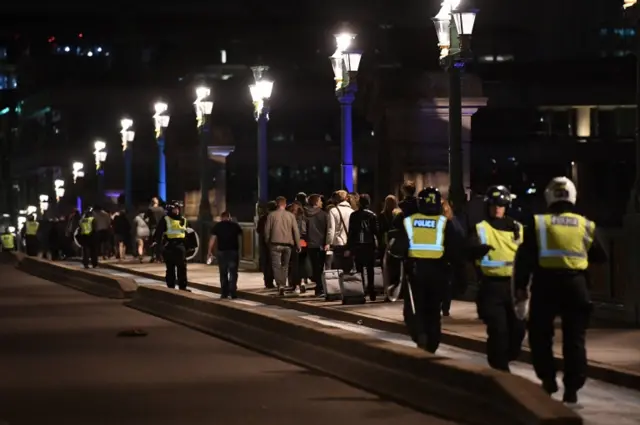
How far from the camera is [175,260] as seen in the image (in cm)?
2958

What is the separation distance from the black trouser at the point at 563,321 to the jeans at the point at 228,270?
16.0 metres

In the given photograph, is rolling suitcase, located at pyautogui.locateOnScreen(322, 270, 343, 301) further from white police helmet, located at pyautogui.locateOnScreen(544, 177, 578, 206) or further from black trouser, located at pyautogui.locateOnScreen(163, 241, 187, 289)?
white police helmet, located at pyautogui.locateOnScreen(544, 177, 578, 206)

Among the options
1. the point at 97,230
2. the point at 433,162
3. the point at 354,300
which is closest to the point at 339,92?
the point at 433,162

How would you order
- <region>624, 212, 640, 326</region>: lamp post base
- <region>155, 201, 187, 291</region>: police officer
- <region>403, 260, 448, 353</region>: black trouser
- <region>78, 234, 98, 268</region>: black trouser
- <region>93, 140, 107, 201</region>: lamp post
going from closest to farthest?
<region>403, 260, 448, 353</region>: black trouser < <region>624, 212, 640, 326</region>: lamp post base < <region>155, 201, 187, 291</region>: police officer < <region>78, 234, 98, 268</region>: black trouser < <region>93, 140, 107, 201</region>: lamp post

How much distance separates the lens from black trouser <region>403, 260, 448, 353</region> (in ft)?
48.5

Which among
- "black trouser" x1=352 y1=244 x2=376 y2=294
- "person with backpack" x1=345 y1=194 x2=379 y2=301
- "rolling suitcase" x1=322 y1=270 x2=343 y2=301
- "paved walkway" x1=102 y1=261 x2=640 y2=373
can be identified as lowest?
"paved walkway" x1=102 y1=261 x2=640 y2=373

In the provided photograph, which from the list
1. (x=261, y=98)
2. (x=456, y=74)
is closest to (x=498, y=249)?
(x=456, y=74)

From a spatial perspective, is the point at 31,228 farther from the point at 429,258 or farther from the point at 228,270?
the point at 429,258

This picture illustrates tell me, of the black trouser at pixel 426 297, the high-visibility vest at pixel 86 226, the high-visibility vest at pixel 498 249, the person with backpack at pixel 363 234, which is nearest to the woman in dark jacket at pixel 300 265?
the person with backpack at pixel 363 234

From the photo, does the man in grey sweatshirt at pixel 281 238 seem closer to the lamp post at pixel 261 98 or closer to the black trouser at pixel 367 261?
A: the black trouser at pixel 367 261

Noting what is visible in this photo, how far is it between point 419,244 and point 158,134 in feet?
137

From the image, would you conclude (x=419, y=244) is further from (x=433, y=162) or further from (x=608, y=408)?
(x=433, y=162)

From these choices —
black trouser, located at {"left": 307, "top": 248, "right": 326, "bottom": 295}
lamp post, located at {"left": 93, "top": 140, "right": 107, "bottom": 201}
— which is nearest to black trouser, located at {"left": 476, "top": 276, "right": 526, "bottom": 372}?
black trouser, located at {"left": 307, "top": 248, "right": 326, "bottom": 295}

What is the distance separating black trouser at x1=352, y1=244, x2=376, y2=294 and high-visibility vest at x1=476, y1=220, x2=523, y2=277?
1142cm
